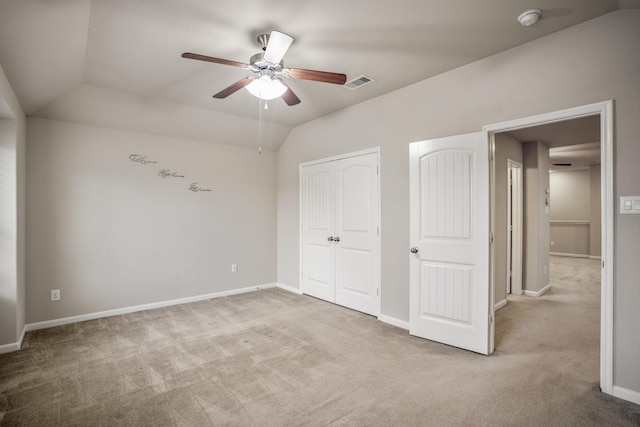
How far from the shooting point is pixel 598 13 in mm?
2256

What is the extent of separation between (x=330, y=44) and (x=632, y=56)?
7.15 feet

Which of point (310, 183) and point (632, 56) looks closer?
point (632, 56)

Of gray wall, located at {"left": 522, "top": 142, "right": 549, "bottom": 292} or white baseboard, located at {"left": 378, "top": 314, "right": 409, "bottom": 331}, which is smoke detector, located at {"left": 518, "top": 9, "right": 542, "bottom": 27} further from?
gray wall, located at {"left": 522, "top": 142, "right": 549, "bottom": 292}

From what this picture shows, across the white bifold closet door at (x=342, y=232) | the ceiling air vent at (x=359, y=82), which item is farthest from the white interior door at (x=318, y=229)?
Answer: the ceiling air vent at (x=359, y=82)

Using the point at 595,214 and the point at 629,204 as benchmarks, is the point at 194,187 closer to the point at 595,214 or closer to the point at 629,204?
the point at 629,204

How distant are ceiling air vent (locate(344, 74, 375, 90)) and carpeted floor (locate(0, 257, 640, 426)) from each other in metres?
2.76

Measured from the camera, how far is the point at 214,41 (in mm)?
2584

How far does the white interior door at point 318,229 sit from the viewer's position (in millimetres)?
4613

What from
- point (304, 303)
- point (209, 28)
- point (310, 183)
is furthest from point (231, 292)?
point (209, 28)

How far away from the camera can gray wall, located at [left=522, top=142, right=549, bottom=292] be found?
509 cm

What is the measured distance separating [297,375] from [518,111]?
9.64ft

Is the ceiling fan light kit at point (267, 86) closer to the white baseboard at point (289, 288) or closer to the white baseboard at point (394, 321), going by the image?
the white baseboard at point (394, 321)

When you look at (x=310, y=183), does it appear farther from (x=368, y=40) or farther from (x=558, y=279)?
(x=558, y=279)

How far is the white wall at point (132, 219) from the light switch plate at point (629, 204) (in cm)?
454
